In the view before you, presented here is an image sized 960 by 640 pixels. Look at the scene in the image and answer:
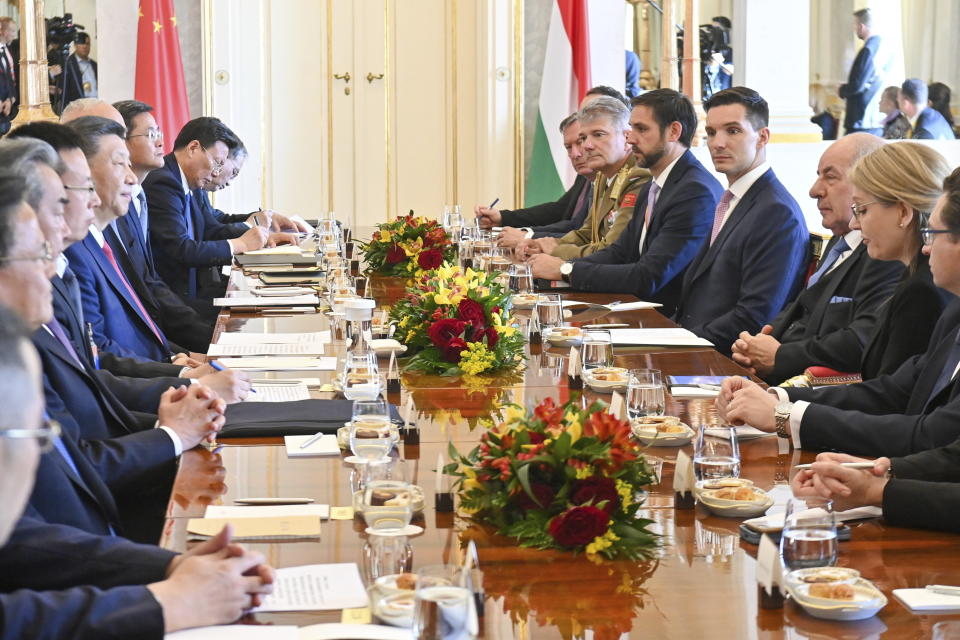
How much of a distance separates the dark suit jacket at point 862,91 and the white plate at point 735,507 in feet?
33.0

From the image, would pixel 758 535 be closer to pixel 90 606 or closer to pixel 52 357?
pixel 90 606

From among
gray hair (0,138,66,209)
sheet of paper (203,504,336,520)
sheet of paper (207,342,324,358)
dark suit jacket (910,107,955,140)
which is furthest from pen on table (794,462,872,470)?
dark suit jacket (910,107,955,140)

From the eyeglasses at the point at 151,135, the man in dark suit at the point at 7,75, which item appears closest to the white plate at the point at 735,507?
the eyeglasses at the point at 151,135

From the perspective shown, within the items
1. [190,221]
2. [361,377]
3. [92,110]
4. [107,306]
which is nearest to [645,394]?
[361,377]

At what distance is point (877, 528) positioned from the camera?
6.88 ft

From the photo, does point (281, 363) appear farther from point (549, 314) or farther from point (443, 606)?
point (443, 606)

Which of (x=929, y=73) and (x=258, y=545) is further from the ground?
(x=929, y=73)

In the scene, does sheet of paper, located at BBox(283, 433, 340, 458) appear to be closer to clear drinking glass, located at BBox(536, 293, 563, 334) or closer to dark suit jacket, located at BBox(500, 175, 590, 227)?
clear drinking glass, located at BBox(536, 293, 563, 334)

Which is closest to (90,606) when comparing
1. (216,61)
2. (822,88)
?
(216,61)

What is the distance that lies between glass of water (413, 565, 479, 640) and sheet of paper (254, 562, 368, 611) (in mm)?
335

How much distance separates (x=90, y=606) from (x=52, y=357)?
1.08m

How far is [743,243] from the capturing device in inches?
188

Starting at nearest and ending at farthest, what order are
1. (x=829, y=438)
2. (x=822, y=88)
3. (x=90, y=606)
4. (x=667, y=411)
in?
(x=90, y=606) → (x=829, y=438) → (x=667, y=411) → (x=822, y=88)

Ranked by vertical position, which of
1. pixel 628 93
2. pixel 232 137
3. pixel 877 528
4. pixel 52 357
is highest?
pixel 628 93
